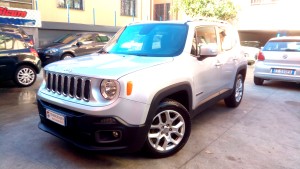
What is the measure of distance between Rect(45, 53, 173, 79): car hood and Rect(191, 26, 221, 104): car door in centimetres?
62

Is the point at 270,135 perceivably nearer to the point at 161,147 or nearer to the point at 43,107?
the point at 161,147

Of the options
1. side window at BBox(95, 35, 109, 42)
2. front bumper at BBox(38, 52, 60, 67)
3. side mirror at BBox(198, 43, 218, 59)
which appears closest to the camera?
side mirror at BBox(198, 43, 218, 59)

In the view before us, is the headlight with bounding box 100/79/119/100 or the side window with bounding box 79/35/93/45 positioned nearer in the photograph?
the headlight with bounding box 100/79/119/100

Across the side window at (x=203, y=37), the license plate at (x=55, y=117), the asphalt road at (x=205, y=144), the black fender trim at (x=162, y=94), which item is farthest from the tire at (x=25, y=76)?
the black fender trim at (x=162, y=94)

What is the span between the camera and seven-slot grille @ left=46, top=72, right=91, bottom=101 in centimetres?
288

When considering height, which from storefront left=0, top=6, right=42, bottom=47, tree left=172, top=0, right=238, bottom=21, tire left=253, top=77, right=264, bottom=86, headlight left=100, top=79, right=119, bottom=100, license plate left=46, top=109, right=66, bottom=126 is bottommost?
tire left=253, top=77, right=264, bottom=86

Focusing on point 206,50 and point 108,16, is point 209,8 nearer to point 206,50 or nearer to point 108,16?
point 108,16

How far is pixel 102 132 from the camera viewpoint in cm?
285

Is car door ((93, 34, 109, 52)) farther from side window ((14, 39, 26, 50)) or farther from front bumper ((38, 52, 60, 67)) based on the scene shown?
side window ((14, 39, 26, 50))

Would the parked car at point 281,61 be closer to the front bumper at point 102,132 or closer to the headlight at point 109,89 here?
the front bumper at point 102,132

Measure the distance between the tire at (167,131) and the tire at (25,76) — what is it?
18.2ft

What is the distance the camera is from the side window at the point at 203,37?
12.9ft

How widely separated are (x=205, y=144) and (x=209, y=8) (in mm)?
17187

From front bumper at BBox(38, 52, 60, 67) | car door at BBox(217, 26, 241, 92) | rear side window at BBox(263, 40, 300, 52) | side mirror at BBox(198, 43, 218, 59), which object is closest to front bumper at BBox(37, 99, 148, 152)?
side mirror at BBox(198, 43, 218, 59)
